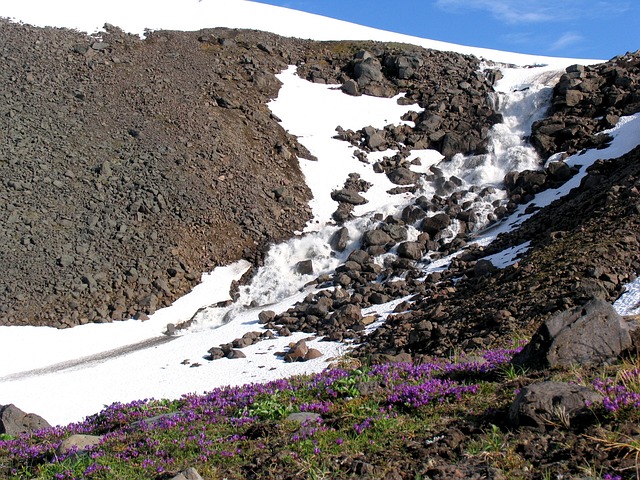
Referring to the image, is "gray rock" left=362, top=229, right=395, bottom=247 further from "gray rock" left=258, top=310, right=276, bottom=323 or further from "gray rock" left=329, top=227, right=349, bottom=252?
"gray rock" left=258, top=310, right=276, bottom=323

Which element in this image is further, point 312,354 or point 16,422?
point 312,354

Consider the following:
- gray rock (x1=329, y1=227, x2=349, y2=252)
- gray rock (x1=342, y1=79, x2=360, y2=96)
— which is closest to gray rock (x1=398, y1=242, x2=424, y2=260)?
gray rock (x1=329, y1=227, x2=349, y2=252)

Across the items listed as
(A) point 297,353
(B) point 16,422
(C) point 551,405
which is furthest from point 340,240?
(C) point 551,405

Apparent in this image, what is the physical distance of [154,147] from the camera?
29.9 m

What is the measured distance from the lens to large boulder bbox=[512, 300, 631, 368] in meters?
7.20

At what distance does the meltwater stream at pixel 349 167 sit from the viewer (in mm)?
25609

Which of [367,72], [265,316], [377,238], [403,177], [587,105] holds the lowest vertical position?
[265,316]

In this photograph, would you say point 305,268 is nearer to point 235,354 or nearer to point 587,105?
point 235,354

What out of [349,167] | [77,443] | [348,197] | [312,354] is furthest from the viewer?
[349,167]

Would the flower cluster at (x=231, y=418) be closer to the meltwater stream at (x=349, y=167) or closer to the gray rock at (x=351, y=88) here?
the meltwater stream at (x=349, y=167)

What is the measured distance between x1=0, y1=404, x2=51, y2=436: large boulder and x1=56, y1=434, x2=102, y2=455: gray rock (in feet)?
13.6

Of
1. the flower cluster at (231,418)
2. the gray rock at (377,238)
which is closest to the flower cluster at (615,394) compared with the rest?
the flower cluster at (231,418)

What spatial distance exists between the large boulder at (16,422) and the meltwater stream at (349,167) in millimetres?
11227

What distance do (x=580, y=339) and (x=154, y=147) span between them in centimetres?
2538
